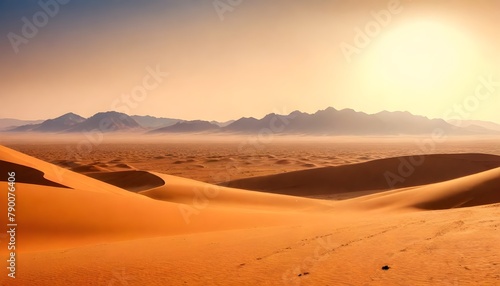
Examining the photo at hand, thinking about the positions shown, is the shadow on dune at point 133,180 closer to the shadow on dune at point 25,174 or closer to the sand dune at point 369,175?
the sand dune at point 369,175

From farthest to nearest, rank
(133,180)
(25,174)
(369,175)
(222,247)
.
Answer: (369,175) < (133,180) < (25,174) < (222,247)

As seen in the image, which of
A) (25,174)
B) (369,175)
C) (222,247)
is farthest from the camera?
(369,175)

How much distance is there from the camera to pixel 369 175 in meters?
27.9

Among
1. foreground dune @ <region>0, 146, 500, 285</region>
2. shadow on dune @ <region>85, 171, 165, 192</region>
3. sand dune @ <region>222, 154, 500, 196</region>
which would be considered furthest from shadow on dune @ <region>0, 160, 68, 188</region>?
sand dune @ <region>222, 154, 500, 196</region>

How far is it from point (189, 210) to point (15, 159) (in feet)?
24.2

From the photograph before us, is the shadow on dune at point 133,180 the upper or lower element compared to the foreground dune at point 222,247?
lower

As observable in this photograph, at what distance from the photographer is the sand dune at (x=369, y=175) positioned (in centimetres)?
2684

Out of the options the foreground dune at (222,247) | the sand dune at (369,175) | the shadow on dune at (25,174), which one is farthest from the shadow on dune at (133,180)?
the foreground dune at (222,247)

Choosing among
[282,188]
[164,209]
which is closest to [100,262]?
[164,209]

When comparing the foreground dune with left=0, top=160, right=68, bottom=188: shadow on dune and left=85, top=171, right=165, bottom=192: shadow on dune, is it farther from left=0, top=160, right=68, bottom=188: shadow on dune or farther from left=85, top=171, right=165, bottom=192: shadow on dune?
left=85, top=171, right=165, bottom=192: shadow on dune

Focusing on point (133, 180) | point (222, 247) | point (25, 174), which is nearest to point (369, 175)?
point (133, 180)

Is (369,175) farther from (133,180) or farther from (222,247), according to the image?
(222,247)

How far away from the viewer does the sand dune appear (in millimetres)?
26844

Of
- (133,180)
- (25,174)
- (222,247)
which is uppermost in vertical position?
(25,174)
